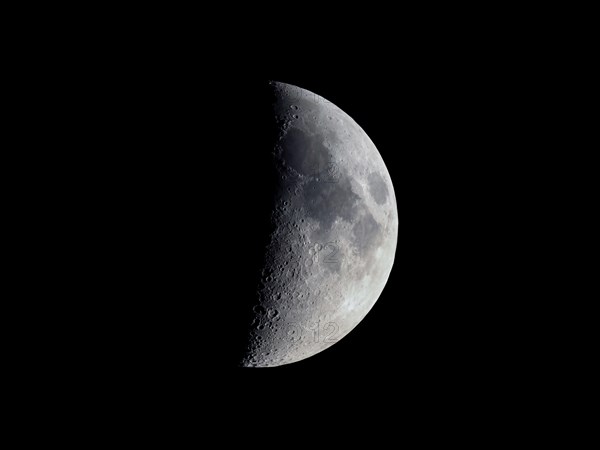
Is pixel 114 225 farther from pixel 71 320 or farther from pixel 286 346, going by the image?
pixel 286 346

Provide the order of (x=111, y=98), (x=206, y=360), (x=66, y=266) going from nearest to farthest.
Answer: (x=66, y=266) → (x=111, y=98) → (x=206, y=360)

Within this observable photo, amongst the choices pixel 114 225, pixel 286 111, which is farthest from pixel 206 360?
pixel 286 111

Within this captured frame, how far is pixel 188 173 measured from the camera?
3.26m

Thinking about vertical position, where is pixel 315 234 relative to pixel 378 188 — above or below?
below

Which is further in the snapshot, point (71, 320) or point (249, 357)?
point (249, 357)

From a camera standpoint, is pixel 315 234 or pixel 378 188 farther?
pixel 378 188

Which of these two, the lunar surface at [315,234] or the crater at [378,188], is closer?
the lunar surface at [315,234]

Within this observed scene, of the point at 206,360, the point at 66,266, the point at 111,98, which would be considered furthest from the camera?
the point at 206,360

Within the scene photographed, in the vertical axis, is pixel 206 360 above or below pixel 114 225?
below

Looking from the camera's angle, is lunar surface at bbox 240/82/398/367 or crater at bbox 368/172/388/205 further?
crater at bbox 368/172/388/205

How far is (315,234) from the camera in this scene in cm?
351

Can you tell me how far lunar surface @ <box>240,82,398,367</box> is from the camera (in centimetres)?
349

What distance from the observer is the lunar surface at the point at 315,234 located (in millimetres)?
3486

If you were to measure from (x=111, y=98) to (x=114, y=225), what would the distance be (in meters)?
0.84
